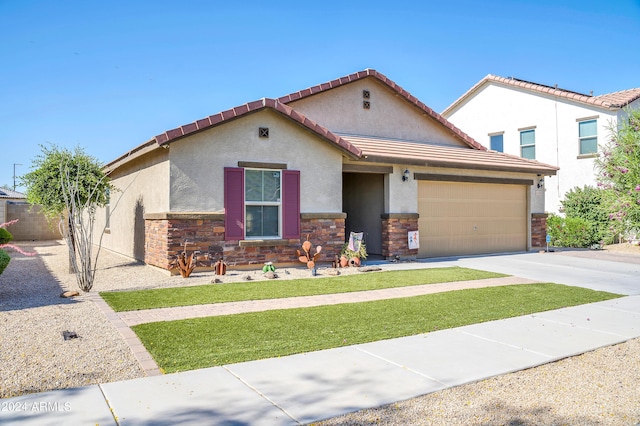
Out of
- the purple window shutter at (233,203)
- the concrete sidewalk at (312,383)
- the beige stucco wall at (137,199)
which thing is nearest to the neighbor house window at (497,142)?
the purple window shutter at (233,203)

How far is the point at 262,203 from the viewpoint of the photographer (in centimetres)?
1245

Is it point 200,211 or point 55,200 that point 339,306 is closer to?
point 200,211

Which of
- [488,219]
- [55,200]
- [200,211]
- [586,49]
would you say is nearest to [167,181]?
[200,211]

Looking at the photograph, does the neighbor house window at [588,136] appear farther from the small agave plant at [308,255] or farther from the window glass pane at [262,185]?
the window glass pane at [262,185]

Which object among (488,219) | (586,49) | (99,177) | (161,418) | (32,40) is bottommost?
(161,418)

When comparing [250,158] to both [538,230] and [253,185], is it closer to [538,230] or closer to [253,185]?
[253,185]

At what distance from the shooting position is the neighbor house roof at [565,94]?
20984 millimetres

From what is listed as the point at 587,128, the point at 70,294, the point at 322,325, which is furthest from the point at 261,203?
the point at 587,128

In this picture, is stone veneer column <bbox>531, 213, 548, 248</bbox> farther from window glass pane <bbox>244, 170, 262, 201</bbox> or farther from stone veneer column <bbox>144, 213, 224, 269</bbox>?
stone veneer column <bbox>144, 213, 224, 269</bbox>

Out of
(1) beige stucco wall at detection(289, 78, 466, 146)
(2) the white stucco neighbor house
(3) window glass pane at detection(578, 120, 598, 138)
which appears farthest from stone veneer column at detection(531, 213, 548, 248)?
(3) window glass pane at detection(578, 120, 598, 138)

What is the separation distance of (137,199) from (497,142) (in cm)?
1834

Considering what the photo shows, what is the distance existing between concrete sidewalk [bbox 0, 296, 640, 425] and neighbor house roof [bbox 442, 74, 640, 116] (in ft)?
56.4

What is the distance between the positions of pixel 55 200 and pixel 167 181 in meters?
3.17

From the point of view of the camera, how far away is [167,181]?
11555mm
